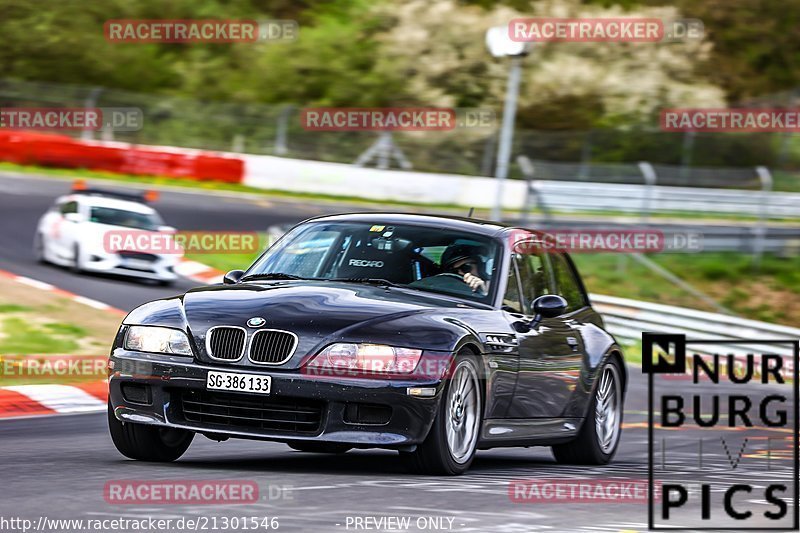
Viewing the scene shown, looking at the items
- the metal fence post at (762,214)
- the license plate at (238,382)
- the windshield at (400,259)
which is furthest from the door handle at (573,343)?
the metal fence post at (762,214)

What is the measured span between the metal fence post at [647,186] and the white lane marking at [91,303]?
952cm

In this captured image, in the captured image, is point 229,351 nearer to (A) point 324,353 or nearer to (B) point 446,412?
(A) point 324,353

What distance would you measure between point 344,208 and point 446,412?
24742 mm

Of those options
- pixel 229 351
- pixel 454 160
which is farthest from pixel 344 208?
pixel 229 351

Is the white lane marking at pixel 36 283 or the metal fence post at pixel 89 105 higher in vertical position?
the metal fence post at pixel 89 105

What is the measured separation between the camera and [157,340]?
7.43 meters

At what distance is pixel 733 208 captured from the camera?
87.6 feet

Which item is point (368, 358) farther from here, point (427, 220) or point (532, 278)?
point (532, 278)

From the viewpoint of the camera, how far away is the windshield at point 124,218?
825 inches

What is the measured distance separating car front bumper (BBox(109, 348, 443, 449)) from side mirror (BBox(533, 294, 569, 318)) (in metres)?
1.63

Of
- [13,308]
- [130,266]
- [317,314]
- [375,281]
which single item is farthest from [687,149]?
[317,314]

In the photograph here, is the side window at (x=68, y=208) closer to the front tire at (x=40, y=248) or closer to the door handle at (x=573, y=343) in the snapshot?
the front tire at (x=40, y=248)

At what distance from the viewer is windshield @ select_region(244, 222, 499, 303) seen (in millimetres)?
8336

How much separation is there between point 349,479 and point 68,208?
14.6 meters
